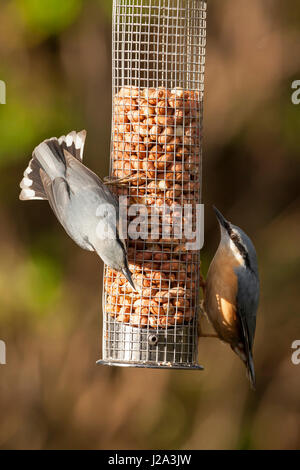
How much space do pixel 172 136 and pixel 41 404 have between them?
3.65 metres

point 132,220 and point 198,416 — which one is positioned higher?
point 132,220

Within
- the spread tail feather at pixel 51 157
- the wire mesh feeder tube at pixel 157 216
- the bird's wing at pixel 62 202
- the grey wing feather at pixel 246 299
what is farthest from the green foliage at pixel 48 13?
the grey wing feather at pixel 246 299

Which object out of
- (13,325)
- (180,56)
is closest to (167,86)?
(180,56)

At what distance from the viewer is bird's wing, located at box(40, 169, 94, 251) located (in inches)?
197

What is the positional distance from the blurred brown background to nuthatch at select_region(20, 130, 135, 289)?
1.61 meters

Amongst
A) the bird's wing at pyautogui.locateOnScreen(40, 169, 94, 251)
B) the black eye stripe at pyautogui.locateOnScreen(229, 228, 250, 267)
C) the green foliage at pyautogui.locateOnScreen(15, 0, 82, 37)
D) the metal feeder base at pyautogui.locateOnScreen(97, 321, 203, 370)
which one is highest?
the green foliage at pyautogui.locateOnScreen(15, 0, 82, 37)

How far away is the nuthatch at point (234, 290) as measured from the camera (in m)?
5.37

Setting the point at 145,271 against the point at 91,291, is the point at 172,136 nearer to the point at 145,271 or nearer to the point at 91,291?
the point at 145,271

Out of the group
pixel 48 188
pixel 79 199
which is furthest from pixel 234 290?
pixel 48 188

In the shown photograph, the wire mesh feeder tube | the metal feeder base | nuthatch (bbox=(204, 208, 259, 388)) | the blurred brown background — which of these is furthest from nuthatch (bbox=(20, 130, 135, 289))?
the blurred brown background

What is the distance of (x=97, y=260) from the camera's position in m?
7.68

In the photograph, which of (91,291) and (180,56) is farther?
(91,291)

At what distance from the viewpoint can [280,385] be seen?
7973 mm

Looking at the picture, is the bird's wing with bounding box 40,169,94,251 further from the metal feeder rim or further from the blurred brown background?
the blurred brown background
